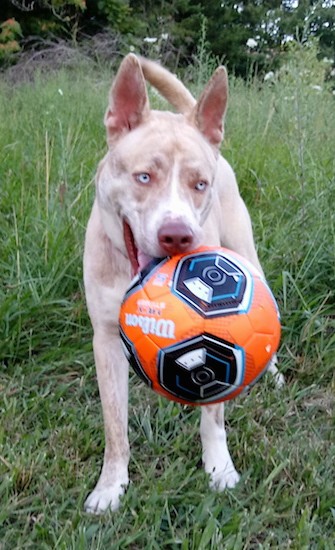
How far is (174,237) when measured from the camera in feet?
6.71

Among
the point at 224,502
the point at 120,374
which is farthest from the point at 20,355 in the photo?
the point at 224,502

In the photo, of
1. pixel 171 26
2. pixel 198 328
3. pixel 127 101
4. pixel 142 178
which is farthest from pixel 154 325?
pixel 171 26

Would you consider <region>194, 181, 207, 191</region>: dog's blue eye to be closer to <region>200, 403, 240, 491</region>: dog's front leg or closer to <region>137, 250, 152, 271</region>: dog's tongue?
<region>137, 250, 152, 271</region>: dog's tongue

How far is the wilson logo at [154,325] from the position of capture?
1.95 metres

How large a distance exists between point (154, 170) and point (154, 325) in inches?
23.5

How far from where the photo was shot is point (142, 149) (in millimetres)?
2320

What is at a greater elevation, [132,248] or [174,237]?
[174,237]

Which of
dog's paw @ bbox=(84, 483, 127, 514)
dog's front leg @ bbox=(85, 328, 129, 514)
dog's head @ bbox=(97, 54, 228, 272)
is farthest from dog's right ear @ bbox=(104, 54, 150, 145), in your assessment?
dog's paw @ bbox=(84, 483, 127, 514)

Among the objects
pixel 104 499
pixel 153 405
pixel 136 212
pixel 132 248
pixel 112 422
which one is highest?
pixel 136 212

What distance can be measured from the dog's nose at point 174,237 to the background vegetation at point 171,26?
6.85ft

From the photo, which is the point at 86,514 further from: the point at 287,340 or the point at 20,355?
the point at 287,340

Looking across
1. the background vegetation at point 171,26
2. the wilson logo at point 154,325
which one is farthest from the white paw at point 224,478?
the background vegetation at point 171,26

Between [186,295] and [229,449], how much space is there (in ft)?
3.17

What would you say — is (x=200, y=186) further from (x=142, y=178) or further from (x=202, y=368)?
(x=202, y=368)
